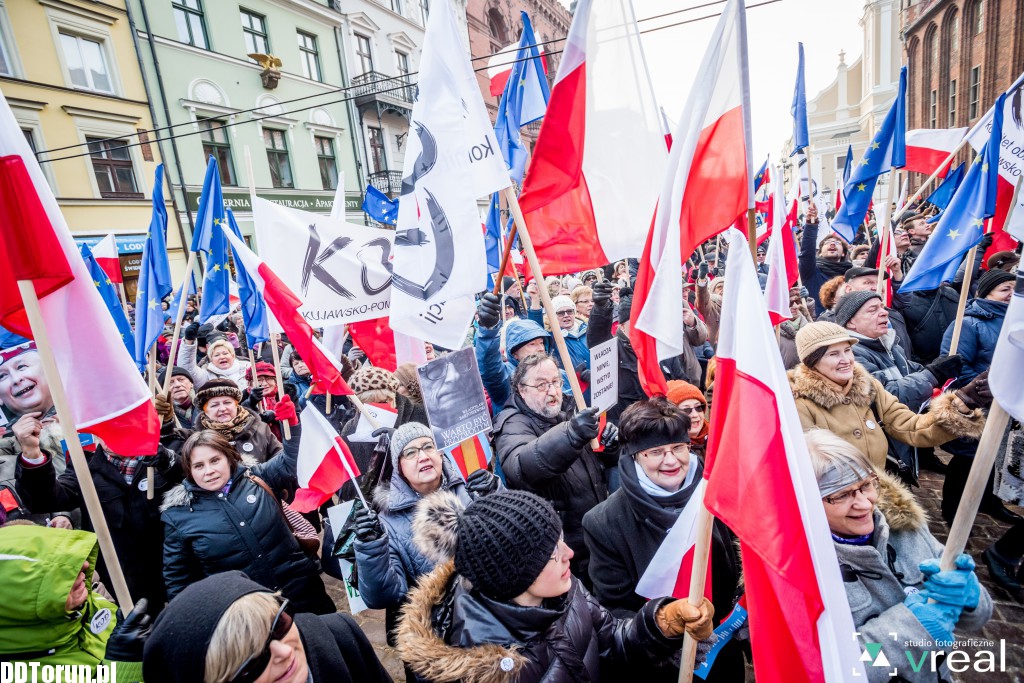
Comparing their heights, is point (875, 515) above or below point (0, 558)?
below

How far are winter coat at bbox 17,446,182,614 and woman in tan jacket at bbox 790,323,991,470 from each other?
3.53 metres

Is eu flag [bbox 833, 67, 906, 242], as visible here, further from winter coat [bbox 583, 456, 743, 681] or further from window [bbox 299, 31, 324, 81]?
window [bbox 299, 31, 324, 81]

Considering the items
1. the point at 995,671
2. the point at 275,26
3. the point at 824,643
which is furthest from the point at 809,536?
the point at 275,26

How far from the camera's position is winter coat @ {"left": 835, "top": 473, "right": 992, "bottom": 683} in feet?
5.08

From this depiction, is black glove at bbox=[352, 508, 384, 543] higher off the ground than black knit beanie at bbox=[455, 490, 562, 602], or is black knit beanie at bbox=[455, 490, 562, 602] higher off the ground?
black knit beanie at bbox=[455, 490, 562, 602]

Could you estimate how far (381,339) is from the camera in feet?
15.2

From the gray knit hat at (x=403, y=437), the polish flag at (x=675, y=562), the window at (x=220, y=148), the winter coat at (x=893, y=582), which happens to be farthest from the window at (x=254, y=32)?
the winter coat at (x=893, y=582)

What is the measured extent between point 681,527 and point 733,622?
1.25ft

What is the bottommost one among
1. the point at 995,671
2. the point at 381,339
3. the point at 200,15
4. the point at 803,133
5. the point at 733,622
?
the point at 995,671

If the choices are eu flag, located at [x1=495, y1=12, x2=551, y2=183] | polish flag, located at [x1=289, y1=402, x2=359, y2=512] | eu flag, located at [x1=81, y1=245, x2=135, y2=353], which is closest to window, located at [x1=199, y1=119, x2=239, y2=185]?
eu flag, located at [x1=81, y1=245, x2=135, y2=353]

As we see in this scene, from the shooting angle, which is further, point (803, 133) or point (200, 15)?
point (200, 15)

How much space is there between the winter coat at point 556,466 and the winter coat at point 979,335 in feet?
9.30

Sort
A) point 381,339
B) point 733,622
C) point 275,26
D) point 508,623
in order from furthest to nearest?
point 275,26, point 381,339, point 733,622, point 508,623

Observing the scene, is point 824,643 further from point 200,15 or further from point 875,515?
point 200,15
